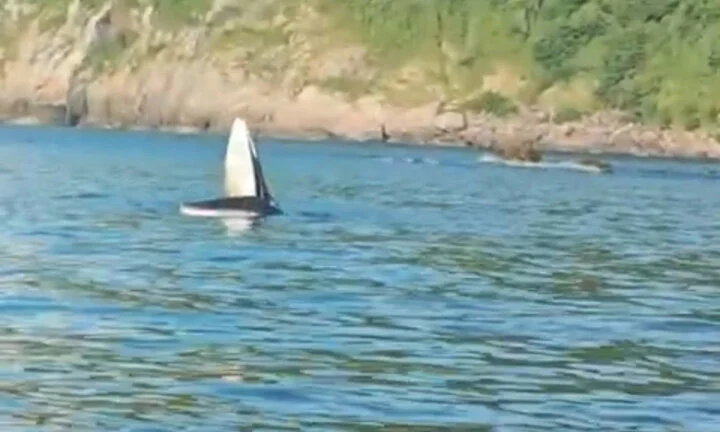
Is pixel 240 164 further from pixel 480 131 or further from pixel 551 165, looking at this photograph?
pixel 480 131

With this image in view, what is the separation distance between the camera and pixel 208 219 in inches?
1822

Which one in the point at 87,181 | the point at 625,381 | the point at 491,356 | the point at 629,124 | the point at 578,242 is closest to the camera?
the point at 625,381

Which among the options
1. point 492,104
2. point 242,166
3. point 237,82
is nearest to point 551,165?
point 492,104

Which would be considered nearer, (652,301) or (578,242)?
(652,301)

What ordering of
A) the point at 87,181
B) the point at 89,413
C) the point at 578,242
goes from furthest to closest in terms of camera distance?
the point at 87,181, the point at 578,242, the point at 89,413

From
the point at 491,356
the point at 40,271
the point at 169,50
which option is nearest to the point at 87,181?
the point at 40,271

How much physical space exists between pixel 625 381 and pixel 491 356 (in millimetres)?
2191

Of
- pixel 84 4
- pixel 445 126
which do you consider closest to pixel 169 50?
pixel 84 4

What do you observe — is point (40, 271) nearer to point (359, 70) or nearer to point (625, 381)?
point (625, 381)

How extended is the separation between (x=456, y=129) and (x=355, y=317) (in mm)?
116453

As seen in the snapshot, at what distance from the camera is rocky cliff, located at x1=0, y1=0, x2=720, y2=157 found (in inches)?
5615

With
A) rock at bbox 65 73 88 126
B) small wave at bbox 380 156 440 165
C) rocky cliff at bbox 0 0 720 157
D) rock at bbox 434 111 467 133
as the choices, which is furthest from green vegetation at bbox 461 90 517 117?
small wave at bbox 380 156 440 165

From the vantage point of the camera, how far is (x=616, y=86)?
14388 cm

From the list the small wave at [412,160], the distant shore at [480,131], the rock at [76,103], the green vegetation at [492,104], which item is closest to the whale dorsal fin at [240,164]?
the small wave at [412,160]
